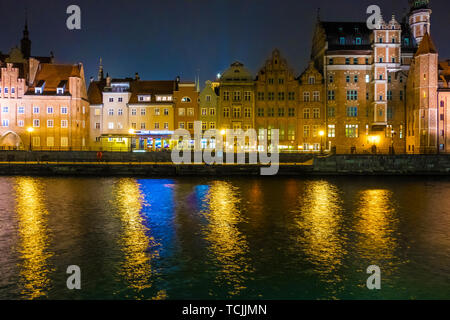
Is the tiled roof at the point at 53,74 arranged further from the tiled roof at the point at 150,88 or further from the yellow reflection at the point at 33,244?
the yellow reflection at the point at 33,244

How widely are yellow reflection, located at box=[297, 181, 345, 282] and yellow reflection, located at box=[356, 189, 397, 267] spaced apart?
43.9 inches

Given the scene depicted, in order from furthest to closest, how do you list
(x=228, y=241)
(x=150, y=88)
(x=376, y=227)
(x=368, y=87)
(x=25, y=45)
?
(x=25, y=45), (x=150, y=88), (x=368, y=87), (x=376, y=227), (x=228, y=241)

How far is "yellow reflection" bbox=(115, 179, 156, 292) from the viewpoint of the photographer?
1357 centimetres

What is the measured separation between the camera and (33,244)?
17609 mm

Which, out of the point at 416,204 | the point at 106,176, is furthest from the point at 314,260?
the point at 106,176

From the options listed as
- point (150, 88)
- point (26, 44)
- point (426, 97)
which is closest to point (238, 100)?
point (150, 88)

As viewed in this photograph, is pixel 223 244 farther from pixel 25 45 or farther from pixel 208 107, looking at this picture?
pixel 25 45

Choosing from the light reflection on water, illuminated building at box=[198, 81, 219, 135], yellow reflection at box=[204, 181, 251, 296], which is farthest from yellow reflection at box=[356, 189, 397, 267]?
illuminated building at box=[198, 81, 219, 135]

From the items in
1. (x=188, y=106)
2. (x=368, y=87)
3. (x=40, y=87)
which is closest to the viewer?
(x=368, y=87)

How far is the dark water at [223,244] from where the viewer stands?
42.1 ft

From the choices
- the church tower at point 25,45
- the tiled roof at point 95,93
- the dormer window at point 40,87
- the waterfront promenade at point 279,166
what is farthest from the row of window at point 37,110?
the church tower at point 25,45

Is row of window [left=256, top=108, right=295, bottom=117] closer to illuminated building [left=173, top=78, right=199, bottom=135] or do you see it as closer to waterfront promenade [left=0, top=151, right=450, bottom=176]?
illuminated building [left=173, top=78, right=199, bottom=135]

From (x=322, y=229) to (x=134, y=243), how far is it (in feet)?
31.2
